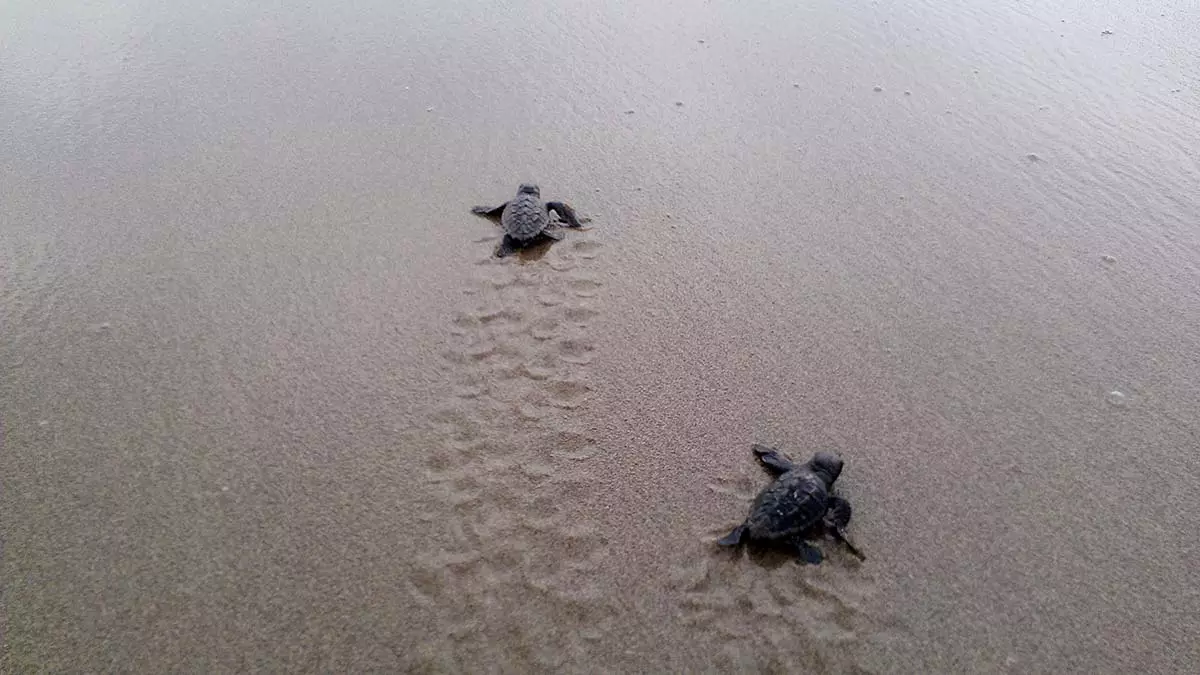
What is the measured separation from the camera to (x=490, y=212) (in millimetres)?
3490

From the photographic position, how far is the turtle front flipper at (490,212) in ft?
11.4

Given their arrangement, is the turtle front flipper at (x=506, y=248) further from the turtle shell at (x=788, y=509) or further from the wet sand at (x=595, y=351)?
the turtle shell at (x=788, y=509)

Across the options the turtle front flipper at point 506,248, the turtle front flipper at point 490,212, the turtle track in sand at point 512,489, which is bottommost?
the turtle track in sand at point 512,489

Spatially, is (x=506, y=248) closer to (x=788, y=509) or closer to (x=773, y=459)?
(x=773, y=459)

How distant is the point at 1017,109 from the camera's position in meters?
4.26

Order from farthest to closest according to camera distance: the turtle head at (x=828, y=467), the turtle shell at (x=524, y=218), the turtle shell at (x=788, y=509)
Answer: the turtle shell at (x=524, y=218) < the turtle head at (x=828, y=467) < the turtle shell at (x=788, y=509)

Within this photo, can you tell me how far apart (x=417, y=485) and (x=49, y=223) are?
2.41 meters

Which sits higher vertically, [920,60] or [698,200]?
[920,60]

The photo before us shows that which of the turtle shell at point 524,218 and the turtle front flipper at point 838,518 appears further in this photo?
the turtle shell at point 524,218

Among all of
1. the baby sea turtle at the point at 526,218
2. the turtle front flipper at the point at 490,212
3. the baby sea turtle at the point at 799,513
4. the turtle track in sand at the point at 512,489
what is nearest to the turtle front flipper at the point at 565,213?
the baby sea turtle at the point at 526,218

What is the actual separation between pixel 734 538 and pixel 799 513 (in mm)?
200

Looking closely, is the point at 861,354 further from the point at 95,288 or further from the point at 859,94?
the point at 95,288

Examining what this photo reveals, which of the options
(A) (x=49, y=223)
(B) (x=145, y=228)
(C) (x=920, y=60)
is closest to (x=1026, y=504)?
(C) (x=920, y=60)

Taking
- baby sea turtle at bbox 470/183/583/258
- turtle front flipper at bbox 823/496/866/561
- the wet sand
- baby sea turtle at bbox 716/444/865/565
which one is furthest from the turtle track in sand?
turtle front flipper at bbox 823/496/866/561
